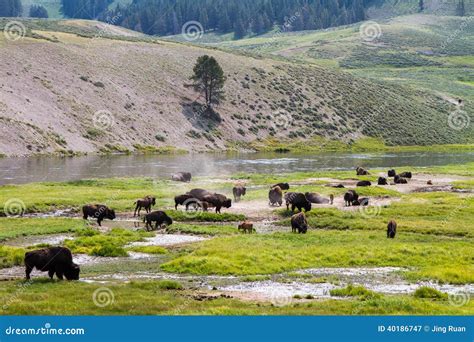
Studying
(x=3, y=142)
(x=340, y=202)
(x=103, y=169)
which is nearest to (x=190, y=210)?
(x=340, y=202)

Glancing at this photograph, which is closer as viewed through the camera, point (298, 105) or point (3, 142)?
point (3, 142)

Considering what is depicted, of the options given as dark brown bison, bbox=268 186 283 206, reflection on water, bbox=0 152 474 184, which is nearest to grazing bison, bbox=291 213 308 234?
dark brown bison, bbox=268 186 283 206

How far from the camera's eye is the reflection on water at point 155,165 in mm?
64250

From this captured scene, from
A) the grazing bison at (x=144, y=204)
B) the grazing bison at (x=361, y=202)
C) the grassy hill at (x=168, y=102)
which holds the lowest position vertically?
the grazing bison at (x=361, y=202)

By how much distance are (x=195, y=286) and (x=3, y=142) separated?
67.8m

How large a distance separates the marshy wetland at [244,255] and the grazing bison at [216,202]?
51 cm

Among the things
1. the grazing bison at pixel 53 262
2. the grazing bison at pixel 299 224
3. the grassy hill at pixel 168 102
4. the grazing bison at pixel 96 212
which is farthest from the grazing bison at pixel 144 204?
the grassy hill at pixel 168 102

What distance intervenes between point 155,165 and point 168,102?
A: 43.1 m

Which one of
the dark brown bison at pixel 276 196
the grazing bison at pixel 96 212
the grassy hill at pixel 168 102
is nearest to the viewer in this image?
the grazing bison at pixel 96 212

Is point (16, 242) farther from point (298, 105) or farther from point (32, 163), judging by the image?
point (298, 105)

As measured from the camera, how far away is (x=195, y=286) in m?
22.2

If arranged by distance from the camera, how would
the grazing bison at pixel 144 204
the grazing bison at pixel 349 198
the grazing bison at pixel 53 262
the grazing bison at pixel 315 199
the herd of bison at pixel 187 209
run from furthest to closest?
1. the grazing bison at pixel 315 199
2. the grazing bison at pixel 349 198
3. the grazing bison at pixel 144 204
4. the herd of bison at pixel 187 209
5. the grazing bison at pixel 53 262

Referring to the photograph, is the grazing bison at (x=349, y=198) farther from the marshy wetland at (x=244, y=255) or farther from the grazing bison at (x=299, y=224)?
the grazing bison at (x=299, y=224)

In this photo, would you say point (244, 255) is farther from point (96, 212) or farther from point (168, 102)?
point (168, 102)
